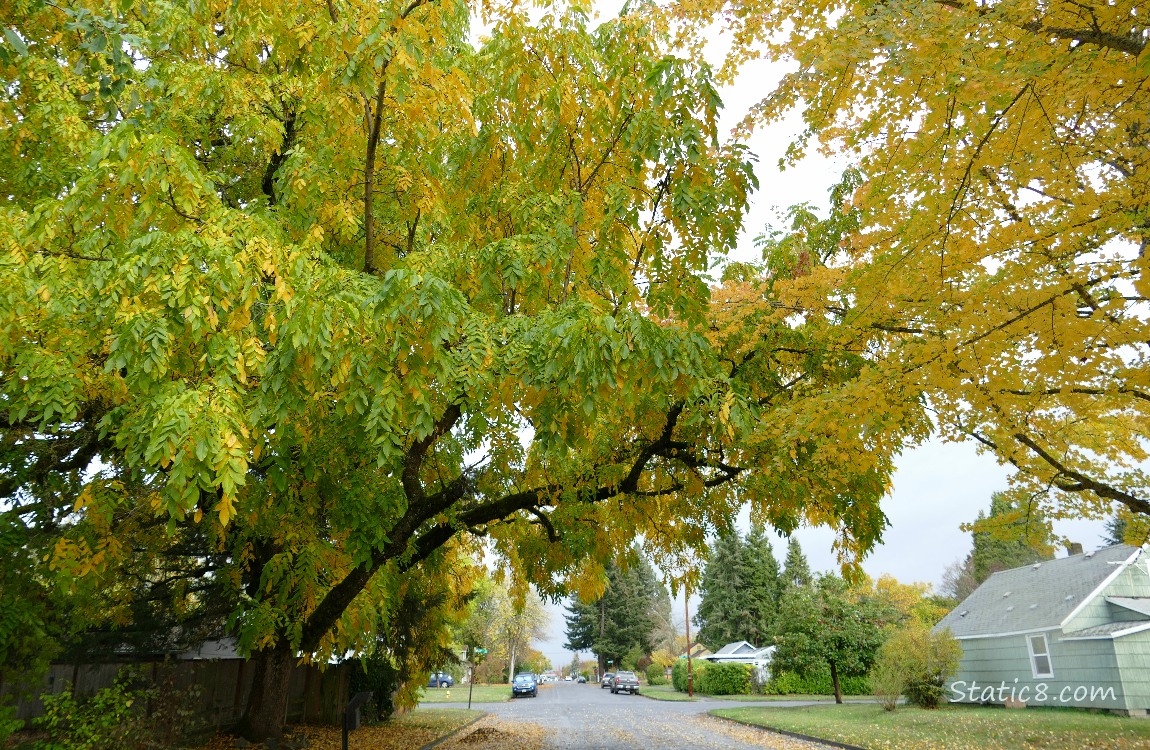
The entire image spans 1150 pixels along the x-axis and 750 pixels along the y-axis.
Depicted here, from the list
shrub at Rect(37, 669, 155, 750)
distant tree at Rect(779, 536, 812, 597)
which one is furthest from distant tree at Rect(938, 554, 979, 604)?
shrub at Rect(37, 669, 155, 750)

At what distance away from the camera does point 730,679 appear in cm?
3397

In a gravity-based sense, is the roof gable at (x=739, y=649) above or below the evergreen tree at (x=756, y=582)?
below

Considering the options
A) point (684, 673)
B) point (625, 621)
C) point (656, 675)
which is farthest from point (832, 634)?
point (625, 621)

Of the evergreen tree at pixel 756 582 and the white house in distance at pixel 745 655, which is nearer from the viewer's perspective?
the white house in distance at pixel 745 655

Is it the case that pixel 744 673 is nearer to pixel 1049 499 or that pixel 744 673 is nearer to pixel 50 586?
pixel 1049 499

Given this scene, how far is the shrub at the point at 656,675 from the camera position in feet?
158

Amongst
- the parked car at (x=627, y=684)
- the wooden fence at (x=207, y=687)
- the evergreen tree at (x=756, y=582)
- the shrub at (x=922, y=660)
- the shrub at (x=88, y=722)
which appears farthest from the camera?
the evergreen tree at (x=756, y=582)

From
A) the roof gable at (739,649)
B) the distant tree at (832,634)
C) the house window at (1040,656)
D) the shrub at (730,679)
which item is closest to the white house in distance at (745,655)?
the roof gable at (739,649)

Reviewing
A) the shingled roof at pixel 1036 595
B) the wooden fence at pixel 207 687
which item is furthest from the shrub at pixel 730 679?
the wooden fence at pixel 207 687

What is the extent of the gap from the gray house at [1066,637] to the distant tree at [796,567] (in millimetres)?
24260

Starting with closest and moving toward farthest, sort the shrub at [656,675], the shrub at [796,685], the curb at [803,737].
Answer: the curb at [803,737] < the shrub at [796,685] < the shrub at [656,675]

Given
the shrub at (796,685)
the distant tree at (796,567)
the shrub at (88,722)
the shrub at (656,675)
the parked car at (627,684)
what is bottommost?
the shrub at (656,675)

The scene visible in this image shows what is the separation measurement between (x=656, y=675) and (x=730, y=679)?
16282 millimetres

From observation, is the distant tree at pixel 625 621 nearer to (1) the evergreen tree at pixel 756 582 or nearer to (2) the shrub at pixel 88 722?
(1) the evergreen tree at pixel 756 582
